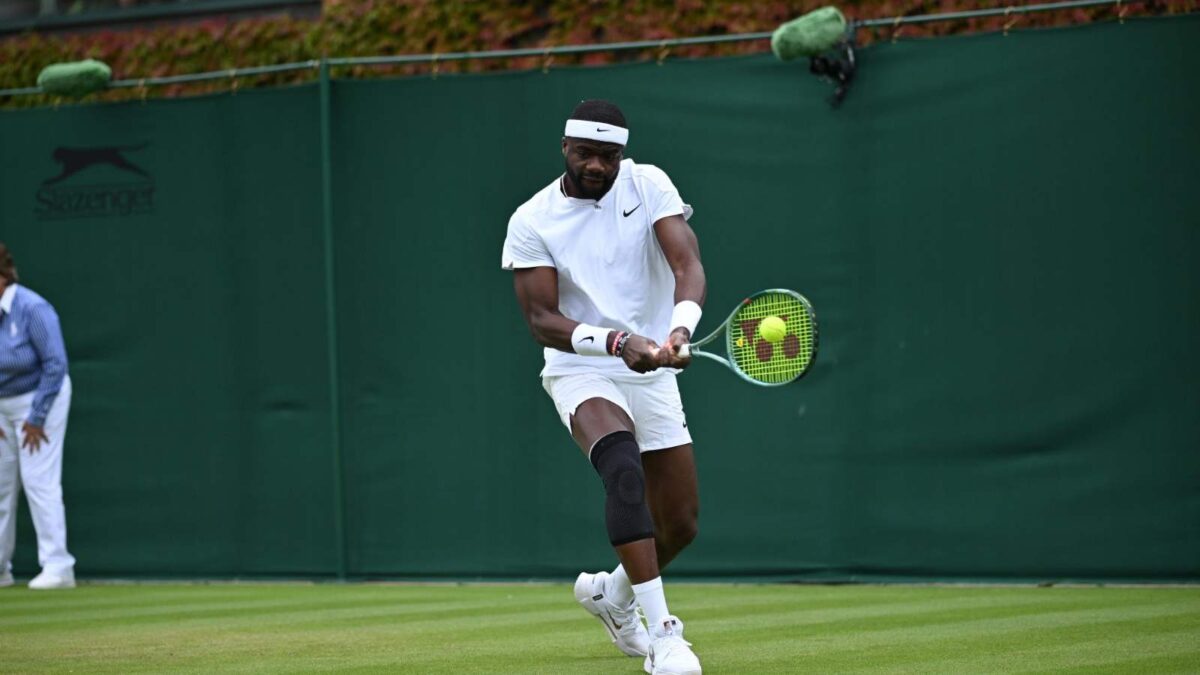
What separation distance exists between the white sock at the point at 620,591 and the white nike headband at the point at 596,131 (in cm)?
152

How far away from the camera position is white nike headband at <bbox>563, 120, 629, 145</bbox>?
627 cm

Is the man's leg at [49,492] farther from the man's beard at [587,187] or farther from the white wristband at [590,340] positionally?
the white wristband at [590,340]

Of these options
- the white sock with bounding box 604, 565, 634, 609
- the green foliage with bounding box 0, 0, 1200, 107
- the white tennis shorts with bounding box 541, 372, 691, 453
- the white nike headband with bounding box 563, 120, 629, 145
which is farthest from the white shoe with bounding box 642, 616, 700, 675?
the green foliage with bounding box 0, 0, 1200, 107

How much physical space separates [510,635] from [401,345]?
3690 millimetres

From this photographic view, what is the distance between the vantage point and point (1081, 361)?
30.7 ft

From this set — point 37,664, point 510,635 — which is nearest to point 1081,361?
point 510,635

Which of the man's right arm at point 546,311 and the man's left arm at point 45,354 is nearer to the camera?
the man's right arm at point 546,311

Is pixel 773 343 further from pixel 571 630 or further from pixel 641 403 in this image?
pixel 571 630

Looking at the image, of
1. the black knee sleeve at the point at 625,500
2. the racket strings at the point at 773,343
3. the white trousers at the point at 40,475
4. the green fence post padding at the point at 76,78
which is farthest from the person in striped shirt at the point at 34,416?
the black knee sleeve at the point at 625,500

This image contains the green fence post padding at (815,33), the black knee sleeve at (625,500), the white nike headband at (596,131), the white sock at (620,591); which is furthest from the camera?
the green fence post padding at (815,33)

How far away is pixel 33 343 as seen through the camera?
1087 cm

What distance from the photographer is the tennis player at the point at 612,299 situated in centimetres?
631

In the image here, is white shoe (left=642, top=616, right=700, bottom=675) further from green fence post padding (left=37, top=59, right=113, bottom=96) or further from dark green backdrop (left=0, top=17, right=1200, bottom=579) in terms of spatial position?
green fence post padding (left=37, top=59, right=113, bottom=96)

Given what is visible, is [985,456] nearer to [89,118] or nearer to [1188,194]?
[1188,194]
